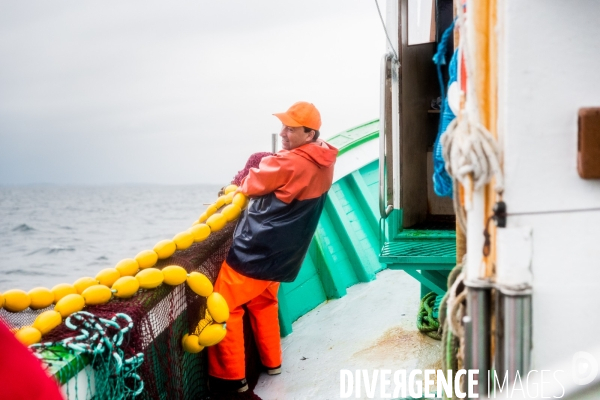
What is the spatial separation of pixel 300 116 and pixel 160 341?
1612mm

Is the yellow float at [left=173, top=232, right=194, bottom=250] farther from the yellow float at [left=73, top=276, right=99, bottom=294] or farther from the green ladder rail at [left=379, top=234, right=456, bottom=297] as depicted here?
the green ladder rail at [left=379, top=234, right=456, bottom=297]

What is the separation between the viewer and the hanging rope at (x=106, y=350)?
7.63ft

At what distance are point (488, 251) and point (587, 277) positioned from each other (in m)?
0.27

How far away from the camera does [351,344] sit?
4496 millimetres

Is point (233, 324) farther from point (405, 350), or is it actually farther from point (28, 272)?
point (28, 272)

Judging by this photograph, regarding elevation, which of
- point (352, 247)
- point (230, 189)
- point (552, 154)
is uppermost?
point (552, 154)

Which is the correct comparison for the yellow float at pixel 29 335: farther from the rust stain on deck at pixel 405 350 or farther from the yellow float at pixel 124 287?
the rust stain on deck at pixel 405 350

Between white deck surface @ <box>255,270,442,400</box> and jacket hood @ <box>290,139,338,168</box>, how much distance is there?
1528 millimetres

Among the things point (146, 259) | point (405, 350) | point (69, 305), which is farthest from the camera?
point (405, 350)

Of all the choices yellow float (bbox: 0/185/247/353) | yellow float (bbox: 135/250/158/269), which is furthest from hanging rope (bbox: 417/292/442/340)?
yellow float (bbox: 135/250/158/269)

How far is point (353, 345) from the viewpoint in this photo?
4473mm

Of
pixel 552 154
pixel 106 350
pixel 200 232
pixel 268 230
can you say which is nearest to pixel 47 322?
pixel 106 350

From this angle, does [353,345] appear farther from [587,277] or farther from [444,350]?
[587,277]

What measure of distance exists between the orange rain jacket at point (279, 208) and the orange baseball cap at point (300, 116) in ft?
0.47
